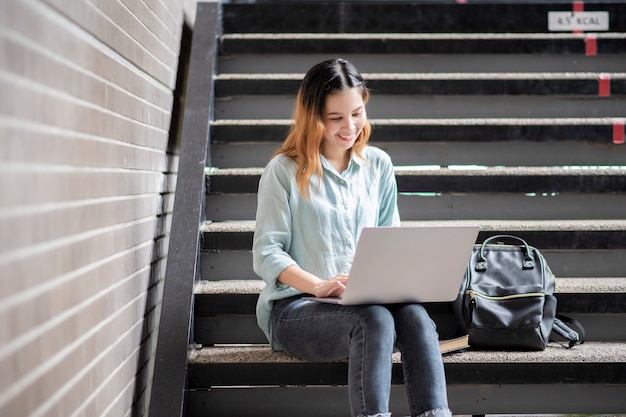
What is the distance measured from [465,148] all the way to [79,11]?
2038mm

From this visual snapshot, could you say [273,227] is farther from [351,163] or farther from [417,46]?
[417,46]

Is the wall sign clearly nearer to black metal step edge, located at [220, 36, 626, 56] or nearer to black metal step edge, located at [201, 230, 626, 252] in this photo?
black metal step edge, located at [220, 36, 626, 56]

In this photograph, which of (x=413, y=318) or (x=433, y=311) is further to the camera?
(x=433, y=311)

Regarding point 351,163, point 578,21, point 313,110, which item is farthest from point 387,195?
point 578,21

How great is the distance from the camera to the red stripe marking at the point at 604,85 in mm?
3721

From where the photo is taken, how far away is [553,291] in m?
2.75

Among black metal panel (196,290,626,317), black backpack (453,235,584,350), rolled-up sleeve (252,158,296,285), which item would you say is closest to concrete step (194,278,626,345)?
black metal panel (196,290,626,317)

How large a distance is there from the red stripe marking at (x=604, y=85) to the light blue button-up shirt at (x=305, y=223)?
61.5 inches

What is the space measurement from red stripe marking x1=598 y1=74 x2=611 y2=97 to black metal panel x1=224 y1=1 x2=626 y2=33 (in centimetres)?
53

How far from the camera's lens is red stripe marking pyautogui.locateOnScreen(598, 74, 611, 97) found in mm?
3721

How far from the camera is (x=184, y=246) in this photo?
2.81 meters

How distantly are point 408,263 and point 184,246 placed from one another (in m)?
0.86

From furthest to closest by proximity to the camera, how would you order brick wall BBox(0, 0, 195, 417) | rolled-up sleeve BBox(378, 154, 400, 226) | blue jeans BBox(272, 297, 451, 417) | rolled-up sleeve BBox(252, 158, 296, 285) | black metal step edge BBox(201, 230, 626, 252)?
1. black metal step edge BBox(201, 230, 626, 252)
2. rolled-up sleeve BBox(378, 154, 400, 226)
3. rolled-up sleeve BBox(252, 158, 296, 285)
4. blue jeans BBox(272, 297, 451, 417)
5. brick wall BBox(0, 0, 195, 417)

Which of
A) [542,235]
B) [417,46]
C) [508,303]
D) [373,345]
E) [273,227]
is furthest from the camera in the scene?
[417,46]
